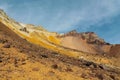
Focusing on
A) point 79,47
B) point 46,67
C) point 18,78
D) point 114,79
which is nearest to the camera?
point 18,78

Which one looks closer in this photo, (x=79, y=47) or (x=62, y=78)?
(x=62, y=78)

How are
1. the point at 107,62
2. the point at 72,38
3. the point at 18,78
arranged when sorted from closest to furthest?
the point at 18,78
the point at 107,62
the point at 72,38

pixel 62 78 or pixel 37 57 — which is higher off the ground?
pixel 37 57

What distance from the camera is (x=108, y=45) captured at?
535 ft

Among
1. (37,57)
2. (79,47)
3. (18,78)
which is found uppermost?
(79,47)

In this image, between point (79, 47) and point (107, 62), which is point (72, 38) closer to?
point (79, 47)

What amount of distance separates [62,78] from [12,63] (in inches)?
190

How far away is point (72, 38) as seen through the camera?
557 feet

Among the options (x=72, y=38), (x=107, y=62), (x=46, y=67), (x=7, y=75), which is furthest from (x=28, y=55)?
(x=72, y=38)

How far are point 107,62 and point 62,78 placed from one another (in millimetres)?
79901

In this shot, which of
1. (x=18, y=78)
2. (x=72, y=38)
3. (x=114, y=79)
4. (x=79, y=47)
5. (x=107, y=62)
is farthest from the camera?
(x=72, y=38)

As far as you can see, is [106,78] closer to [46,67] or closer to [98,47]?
[46,67]

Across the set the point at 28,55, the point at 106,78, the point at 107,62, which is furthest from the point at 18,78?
the point at 107,62

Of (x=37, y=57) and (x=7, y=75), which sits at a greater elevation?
(x=37, y=57)
